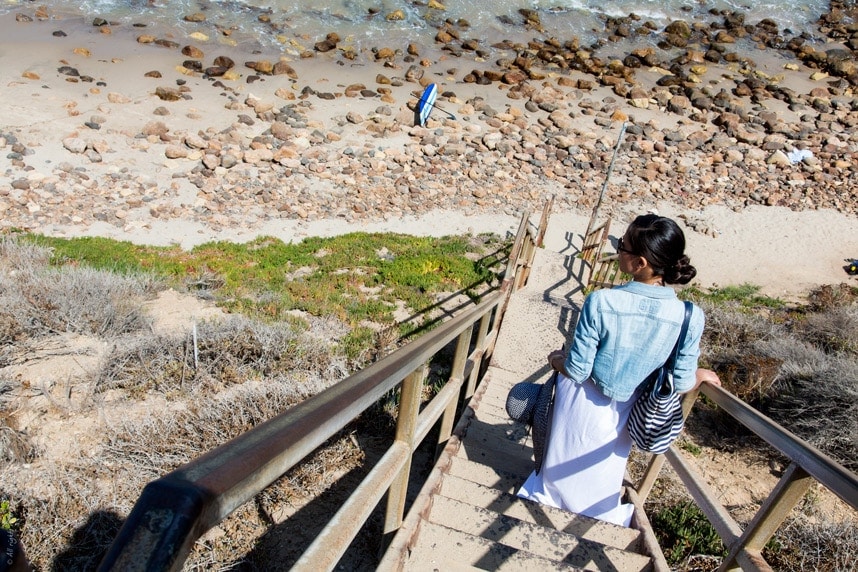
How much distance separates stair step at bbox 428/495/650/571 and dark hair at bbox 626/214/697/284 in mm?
1336

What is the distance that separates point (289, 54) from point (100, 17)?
8290 millimetres

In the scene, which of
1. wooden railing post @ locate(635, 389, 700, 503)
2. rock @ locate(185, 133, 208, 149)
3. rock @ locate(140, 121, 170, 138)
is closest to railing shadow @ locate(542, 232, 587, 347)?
wooden railing post @ locate(635, 389, 700, 503)

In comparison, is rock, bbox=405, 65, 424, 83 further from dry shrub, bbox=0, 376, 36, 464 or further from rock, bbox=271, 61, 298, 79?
dry shrub, bbox=0, 376, 36, 464

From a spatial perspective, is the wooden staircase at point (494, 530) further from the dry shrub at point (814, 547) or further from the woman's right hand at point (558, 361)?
the dry shrub at point (814, 547)

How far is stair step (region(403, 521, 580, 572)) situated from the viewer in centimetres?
252

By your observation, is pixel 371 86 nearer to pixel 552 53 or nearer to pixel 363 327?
pixel 552 53

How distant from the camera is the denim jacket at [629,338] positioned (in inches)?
94.1

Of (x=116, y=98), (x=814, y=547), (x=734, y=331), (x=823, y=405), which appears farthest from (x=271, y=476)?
(x=116, y=98)

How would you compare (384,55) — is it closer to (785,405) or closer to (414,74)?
(414,74)

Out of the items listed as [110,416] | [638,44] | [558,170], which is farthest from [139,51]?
[638,44]

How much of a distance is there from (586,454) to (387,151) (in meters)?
16.2

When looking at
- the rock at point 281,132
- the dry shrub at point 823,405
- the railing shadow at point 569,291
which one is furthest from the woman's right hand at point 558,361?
the rock at point 281,132

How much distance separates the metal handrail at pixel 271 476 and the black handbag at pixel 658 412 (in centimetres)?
100

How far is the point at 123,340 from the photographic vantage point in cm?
627
